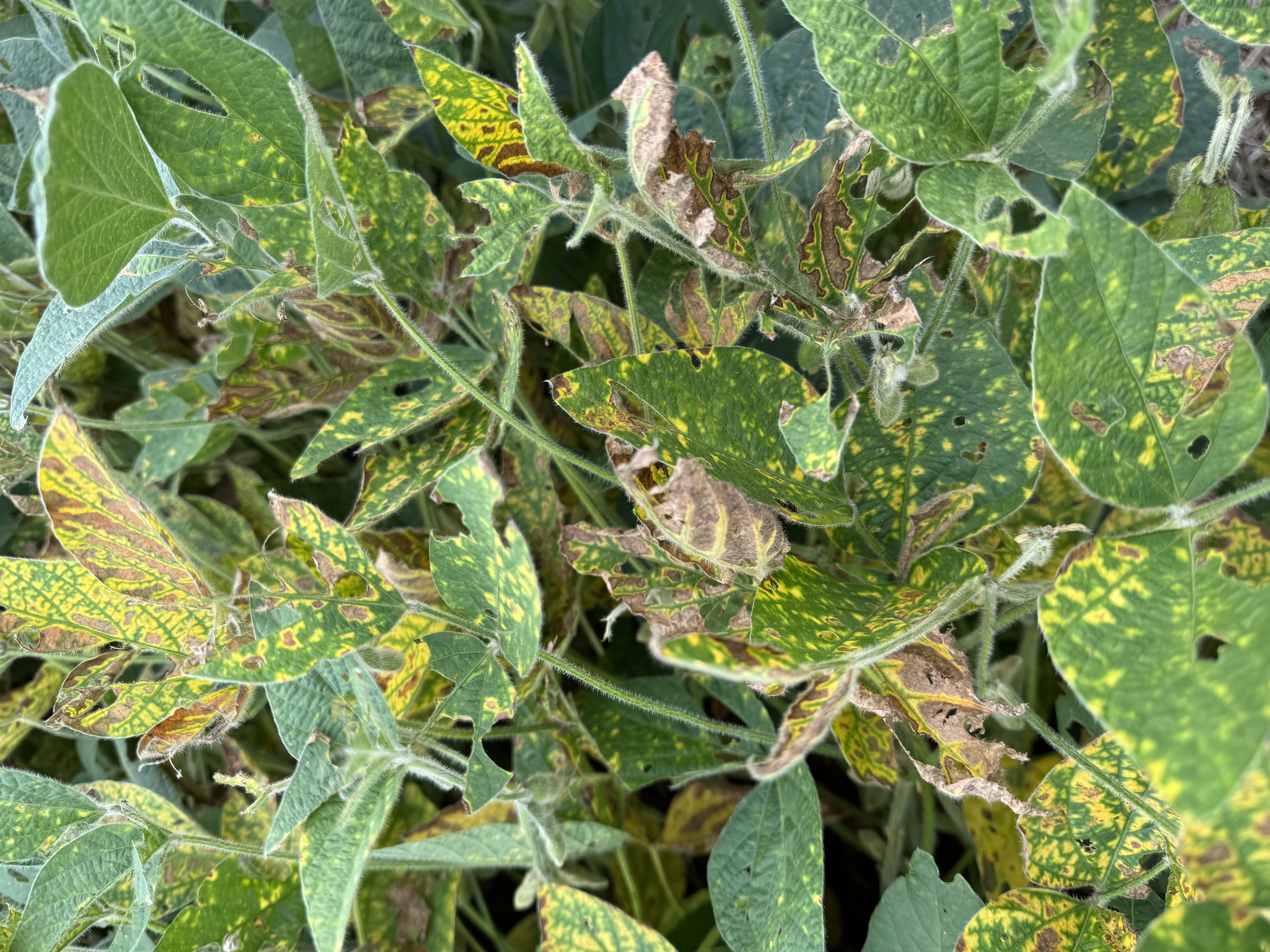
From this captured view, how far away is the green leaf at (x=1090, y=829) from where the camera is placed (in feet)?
2.14

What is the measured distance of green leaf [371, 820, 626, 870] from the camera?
0.84 meters

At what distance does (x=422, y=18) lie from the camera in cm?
86

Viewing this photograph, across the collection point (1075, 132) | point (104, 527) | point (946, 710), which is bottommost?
point (946, 710)

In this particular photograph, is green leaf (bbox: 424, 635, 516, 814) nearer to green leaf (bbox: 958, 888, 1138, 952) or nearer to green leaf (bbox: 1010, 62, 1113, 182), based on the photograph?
green leaf (bbox: 958, 888, 1138, 952)

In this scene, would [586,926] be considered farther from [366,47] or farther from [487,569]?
[366,47]

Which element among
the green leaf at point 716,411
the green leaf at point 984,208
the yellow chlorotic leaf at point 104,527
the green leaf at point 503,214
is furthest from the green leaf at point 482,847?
the green leaf at point 984,208

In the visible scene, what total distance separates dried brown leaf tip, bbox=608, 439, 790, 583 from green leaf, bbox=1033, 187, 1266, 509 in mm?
185

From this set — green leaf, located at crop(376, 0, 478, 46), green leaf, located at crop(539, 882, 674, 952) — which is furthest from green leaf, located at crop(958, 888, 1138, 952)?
green leaf, located at crop(376, 0, 478, 46)

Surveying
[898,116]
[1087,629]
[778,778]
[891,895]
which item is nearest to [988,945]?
[891,895]

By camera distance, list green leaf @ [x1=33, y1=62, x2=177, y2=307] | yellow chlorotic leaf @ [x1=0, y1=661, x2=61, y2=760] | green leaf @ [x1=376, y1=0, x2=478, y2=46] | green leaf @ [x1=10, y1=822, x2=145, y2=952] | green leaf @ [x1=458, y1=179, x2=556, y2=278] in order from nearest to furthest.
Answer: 1. green leaf @ [x1=33, y1=62, x2=177, y2=307]
2. green leaf @ [x1=458, y1=179, x2=556, y2=278]
3. green leaf @ [x1=10, y1=822, x2=145, y2=952]
4. green leaf @ [x1=376, y1=0, x2=478, y2=46]
5. yellow chlorotic leaf @ [x1=0, y1=661, x2=61, y2=760]

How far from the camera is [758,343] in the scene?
97cm

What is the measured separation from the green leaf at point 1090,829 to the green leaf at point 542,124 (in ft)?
1.87

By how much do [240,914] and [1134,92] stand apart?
1.13 metres

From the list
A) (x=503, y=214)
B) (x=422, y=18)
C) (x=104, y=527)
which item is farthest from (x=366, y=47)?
(x=104, y=527)
